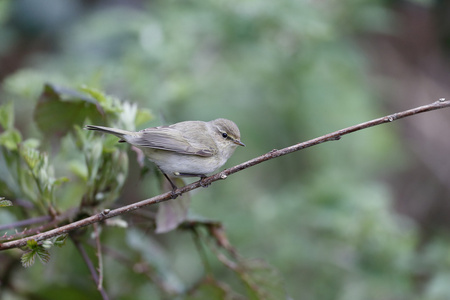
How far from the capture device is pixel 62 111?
2.42 m

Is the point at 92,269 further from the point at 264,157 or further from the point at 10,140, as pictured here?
the point at 264,157

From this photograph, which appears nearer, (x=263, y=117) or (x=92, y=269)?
(x=92, y=269)

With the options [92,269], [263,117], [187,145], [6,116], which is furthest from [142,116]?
[263,117]

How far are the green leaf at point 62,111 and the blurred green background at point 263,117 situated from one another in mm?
283

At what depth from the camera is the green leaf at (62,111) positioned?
7.59 ft

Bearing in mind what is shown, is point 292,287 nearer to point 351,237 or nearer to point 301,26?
point 351,237

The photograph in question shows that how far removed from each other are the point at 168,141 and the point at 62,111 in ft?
1.69

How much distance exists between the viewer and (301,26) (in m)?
3.89

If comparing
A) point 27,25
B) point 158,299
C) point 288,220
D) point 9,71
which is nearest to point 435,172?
point 288,220

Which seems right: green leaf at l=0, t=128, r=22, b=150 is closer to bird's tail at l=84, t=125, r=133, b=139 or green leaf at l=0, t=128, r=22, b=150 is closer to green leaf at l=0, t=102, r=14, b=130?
green leaf at l=0, t=102, r=14, b=130

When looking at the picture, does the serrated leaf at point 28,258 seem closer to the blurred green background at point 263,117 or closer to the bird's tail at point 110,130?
the bird's tail at point 110,130

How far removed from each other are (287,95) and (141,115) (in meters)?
2.43

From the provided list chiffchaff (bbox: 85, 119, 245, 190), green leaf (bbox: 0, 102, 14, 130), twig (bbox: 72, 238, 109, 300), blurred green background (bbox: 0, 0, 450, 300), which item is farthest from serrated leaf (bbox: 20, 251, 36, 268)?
blurred green background (bbox: 0, 0, 450, 300)

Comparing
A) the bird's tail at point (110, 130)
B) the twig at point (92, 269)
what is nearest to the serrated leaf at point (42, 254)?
the twig at point (92, 269)
